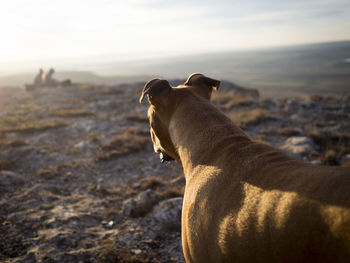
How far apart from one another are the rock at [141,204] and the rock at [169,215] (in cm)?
24

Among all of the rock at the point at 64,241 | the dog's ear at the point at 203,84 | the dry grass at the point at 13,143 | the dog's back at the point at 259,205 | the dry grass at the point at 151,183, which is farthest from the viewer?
the dry grass at the point at 13,143

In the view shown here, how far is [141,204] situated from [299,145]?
6.10 meters

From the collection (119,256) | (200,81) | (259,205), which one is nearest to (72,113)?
(119,256)

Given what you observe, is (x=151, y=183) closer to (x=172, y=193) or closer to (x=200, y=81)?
(x=172, y=193)

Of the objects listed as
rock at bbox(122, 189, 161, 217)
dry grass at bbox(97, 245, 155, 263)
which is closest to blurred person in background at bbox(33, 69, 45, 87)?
rock at bbox(122, 189, 161, 217)

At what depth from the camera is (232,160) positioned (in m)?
2.65

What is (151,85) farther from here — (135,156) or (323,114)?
(323,114)

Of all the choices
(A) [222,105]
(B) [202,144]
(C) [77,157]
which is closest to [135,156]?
(C) [77,157]

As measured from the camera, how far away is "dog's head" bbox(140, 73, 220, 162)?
3604 millimetres

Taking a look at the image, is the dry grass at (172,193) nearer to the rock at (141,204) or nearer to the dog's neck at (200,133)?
the rock at (141,204)

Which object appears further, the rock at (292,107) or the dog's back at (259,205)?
the rock at (292,107)

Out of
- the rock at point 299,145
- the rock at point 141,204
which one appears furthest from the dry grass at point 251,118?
the rock at point 141,204

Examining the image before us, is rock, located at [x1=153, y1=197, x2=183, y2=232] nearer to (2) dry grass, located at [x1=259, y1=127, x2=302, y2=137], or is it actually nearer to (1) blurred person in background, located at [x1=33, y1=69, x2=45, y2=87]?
(2) dry grass, located at [x1=259, y1=127, x2=302, y2=137]

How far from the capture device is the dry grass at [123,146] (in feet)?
32.7
